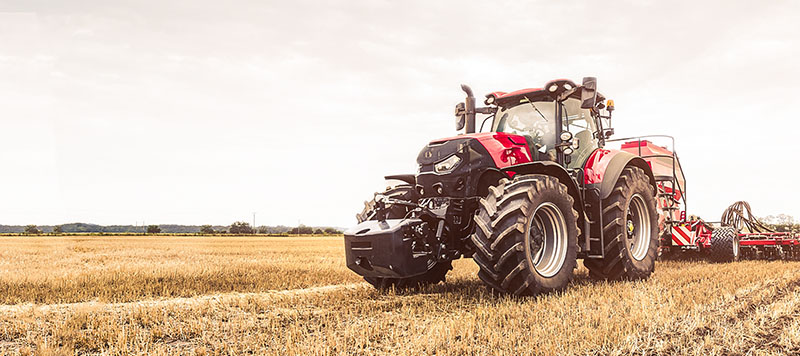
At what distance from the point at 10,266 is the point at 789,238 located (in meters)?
17.7

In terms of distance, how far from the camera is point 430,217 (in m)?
6.32

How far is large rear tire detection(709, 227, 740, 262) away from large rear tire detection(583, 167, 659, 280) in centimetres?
422

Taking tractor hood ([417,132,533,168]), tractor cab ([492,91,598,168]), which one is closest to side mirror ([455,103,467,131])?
tractor cab ([492,91,598,168])

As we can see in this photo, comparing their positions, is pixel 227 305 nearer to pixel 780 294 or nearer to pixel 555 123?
pixel 555 123

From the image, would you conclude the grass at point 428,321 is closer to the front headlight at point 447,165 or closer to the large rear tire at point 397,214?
the large rear tire at point 397,214


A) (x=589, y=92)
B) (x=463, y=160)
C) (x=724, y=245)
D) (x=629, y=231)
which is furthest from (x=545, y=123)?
(x=724, y=245)

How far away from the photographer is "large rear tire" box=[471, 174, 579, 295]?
568 cm

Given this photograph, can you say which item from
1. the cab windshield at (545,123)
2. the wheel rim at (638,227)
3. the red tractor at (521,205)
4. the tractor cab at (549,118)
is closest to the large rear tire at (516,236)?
the red tractor at (521,205)

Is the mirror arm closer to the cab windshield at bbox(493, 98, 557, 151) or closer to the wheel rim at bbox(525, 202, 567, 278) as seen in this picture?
the cab windshield at bbox(493, 98, 557, 151)

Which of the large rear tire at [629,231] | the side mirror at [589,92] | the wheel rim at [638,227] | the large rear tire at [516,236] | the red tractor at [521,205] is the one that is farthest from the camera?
the wheel rim at [638,227]

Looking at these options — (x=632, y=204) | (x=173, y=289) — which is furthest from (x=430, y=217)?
(x=173, y=289)

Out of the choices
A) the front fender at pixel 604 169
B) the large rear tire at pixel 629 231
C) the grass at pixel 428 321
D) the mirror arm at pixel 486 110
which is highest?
the mirror arm at pixel 486 110

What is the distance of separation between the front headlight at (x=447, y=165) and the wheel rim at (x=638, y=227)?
10.8 ft

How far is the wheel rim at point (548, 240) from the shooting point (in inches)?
252
